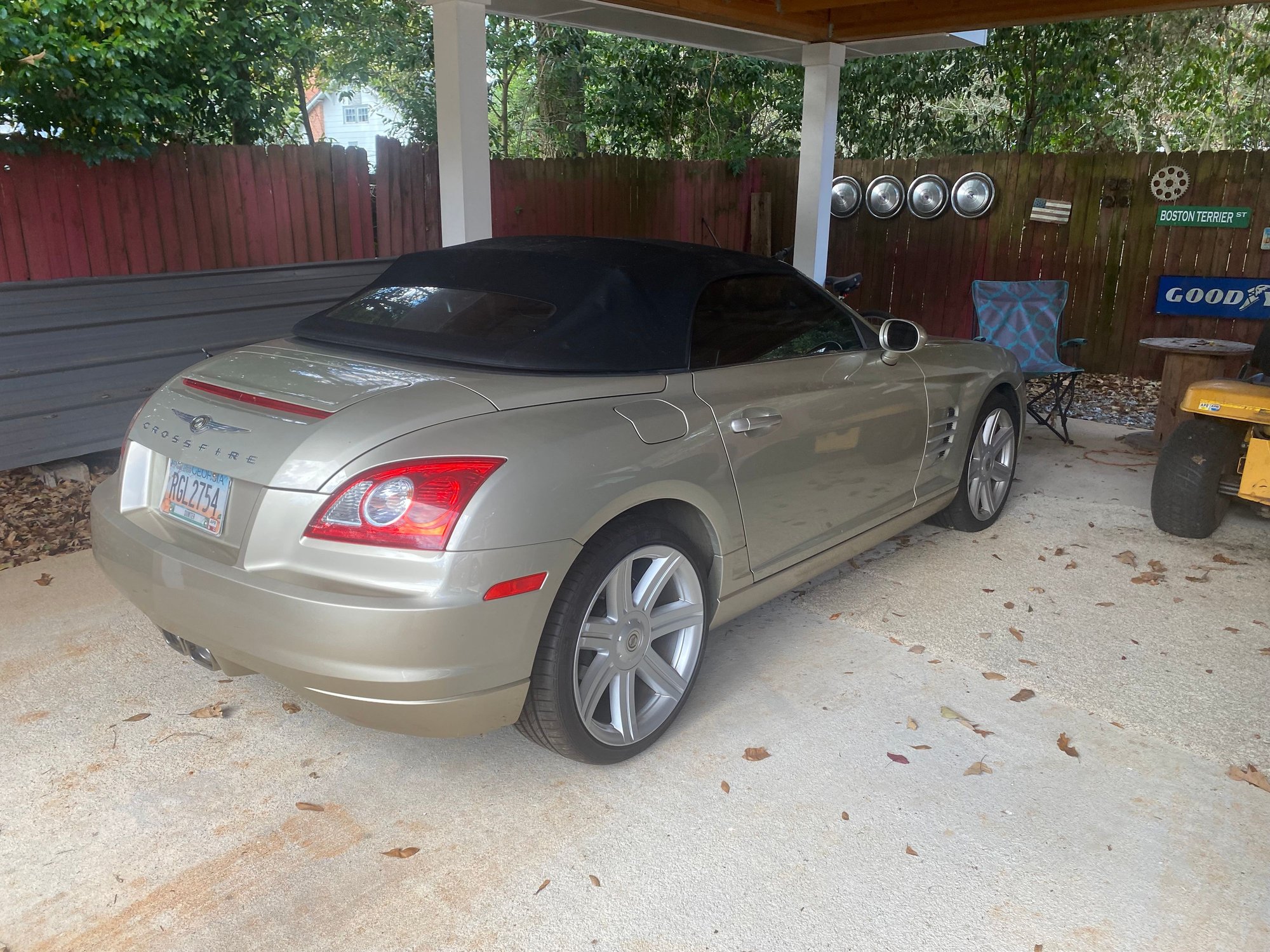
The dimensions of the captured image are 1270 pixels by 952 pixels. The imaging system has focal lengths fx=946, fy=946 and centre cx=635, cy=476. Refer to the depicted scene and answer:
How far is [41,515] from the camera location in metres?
5.14

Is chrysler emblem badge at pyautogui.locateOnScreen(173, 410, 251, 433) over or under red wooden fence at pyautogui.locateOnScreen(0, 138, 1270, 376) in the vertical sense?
under

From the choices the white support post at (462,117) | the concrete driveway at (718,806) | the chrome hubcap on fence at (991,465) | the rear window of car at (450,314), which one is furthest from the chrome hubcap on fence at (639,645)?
the white support post at (462,117)

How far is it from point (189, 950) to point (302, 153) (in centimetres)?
609

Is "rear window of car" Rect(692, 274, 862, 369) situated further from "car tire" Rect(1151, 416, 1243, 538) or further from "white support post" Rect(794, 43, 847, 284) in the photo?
"white support post" Rect(794, 43, 847, 284)

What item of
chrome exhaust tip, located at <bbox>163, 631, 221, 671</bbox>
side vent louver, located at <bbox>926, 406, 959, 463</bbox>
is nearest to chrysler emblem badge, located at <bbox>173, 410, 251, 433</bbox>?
chrome exhaust tip, located at <bbox>163, 631, 221, 671</bbox>

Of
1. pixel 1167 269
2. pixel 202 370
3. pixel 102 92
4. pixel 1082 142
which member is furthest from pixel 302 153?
pixel 1082 142

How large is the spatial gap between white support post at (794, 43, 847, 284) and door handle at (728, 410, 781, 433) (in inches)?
220

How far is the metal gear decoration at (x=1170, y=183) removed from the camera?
9094 mm

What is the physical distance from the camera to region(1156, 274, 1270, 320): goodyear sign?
8703 millimetres

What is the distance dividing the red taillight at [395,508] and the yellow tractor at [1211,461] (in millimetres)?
4191

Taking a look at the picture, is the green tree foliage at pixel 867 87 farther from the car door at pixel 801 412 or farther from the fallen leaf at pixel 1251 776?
the fallen leaf at pixel 1251 776

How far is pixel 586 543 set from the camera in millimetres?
2580

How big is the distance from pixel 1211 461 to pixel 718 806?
3713mm

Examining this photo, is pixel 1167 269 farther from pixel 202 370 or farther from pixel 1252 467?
pixel 202 370
